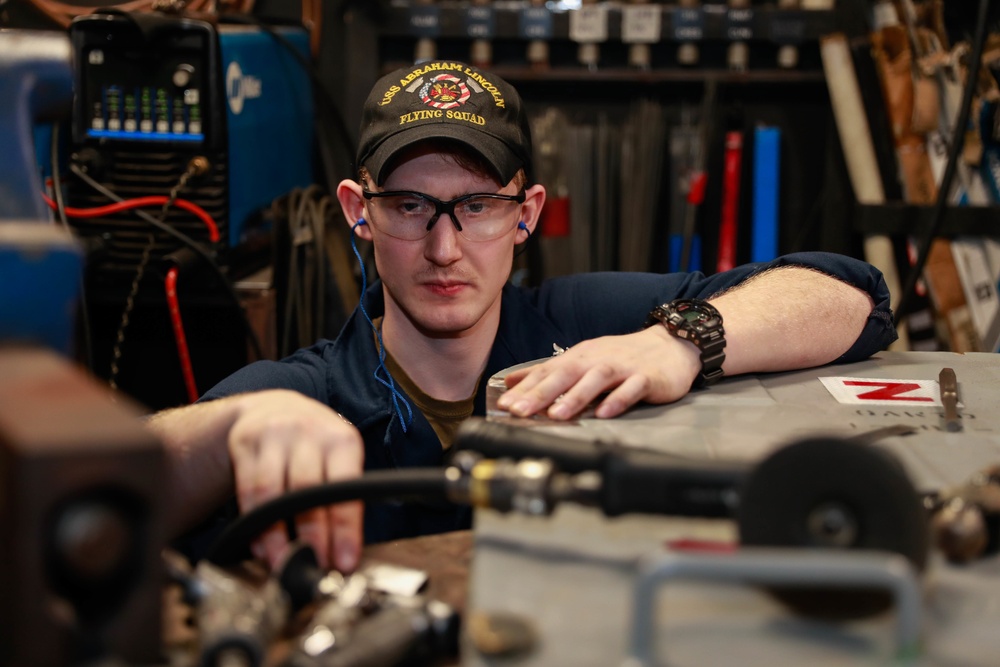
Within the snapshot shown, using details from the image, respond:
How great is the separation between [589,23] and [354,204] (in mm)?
1327

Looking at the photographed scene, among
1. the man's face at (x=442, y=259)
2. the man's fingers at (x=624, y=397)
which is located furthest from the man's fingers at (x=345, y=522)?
the man's face at (x=442, y=259)

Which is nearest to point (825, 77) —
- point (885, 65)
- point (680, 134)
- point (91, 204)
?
point (885, 65)

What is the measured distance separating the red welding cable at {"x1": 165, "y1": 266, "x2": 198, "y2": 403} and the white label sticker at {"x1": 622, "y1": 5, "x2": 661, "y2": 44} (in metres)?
1.45

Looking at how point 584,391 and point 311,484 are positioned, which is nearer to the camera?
point 311,484

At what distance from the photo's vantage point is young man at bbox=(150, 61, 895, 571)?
37.8 inches

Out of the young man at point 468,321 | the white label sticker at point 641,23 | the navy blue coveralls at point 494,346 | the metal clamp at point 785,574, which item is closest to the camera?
the metal clamp at point 785,574

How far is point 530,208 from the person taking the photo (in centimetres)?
→ 174

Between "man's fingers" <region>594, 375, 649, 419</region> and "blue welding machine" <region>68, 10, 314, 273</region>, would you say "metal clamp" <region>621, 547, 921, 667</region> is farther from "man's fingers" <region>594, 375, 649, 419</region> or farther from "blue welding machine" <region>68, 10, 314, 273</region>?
"blue welding machine" <region>68, 10, 314, 273</region>

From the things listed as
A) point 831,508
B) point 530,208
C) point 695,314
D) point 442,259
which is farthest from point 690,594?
point 530,208

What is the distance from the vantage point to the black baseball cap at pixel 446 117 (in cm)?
146

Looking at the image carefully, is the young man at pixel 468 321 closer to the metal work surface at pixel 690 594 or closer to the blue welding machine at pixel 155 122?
the metal work surface at pixel 690 594

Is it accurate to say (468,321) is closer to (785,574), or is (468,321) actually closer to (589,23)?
(785,574)

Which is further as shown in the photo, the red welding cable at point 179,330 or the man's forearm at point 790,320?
the red welding cable at point 179,330

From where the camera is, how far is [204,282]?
210cm
